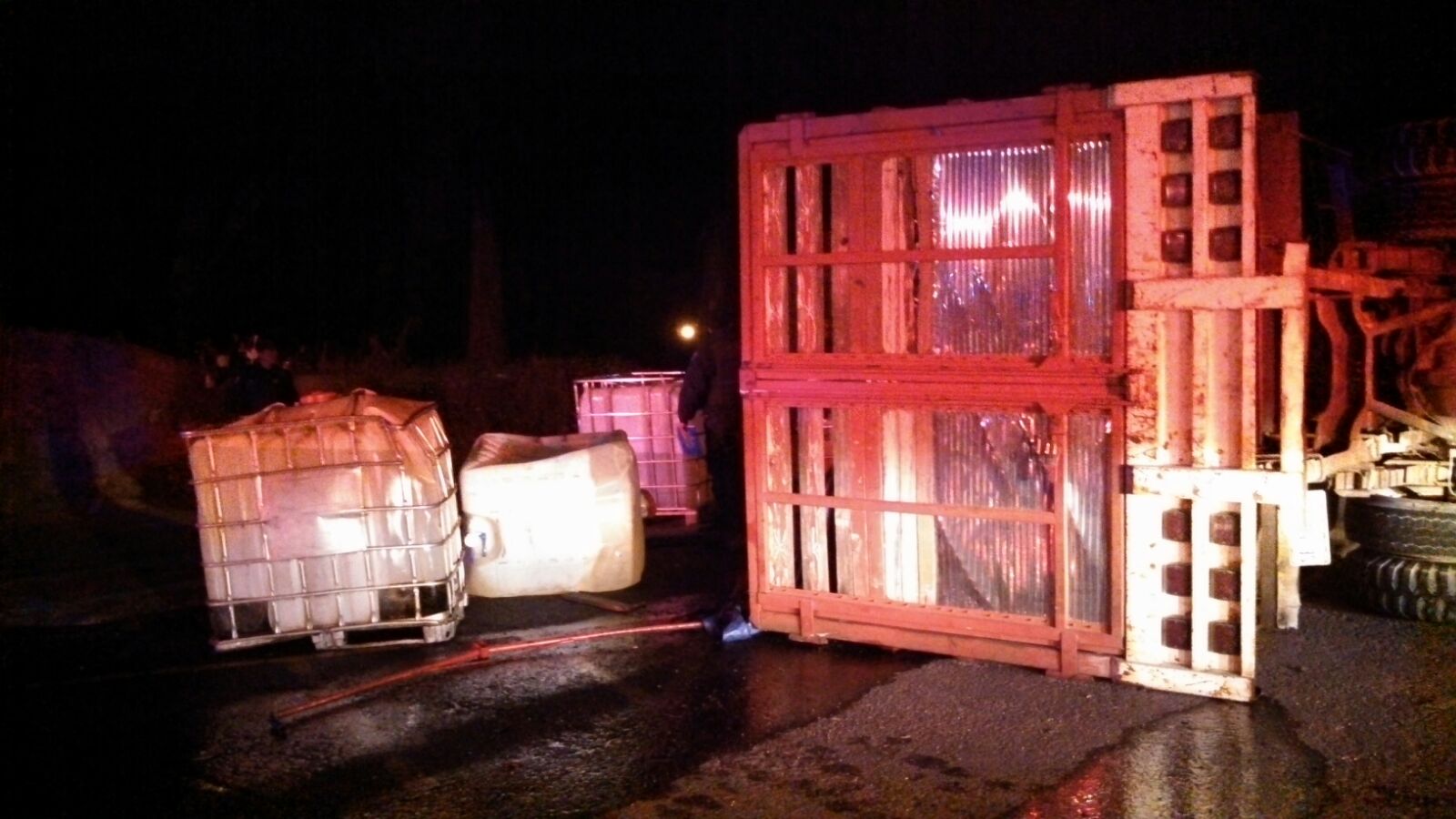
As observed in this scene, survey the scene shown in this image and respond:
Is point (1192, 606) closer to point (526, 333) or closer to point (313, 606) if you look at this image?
point (313, 606)

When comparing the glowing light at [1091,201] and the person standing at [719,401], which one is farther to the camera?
the person standing at [719,401]

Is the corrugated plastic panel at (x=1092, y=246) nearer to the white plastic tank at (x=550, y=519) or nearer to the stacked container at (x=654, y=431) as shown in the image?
the white plastic tank at (x=550, y=519)

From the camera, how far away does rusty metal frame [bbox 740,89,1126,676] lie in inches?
231

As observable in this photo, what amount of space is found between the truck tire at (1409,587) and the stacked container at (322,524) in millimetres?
5646

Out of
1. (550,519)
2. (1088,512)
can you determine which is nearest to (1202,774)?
(1088,512)

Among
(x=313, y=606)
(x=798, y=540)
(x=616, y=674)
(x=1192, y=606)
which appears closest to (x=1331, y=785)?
(x=1192, y=606)

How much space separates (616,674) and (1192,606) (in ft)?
10.1

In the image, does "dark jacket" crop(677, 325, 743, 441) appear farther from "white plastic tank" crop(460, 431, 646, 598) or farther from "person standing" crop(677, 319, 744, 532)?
"white plastic tank" crop(460, 431, 646, 598)

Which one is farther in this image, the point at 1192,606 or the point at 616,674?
the point at 616,674

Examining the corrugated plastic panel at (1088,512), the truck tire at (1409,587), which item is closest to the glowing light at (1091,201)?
the corrugated plastic panel at (1088,512)

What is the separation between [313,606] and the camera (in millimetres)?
7133

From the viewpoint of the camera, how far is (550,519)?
26.4 ft

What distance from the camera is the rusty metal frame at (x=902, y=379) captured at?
5875 millimetres

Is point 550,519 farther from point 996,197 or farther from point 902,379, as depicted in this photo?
point 996,197
